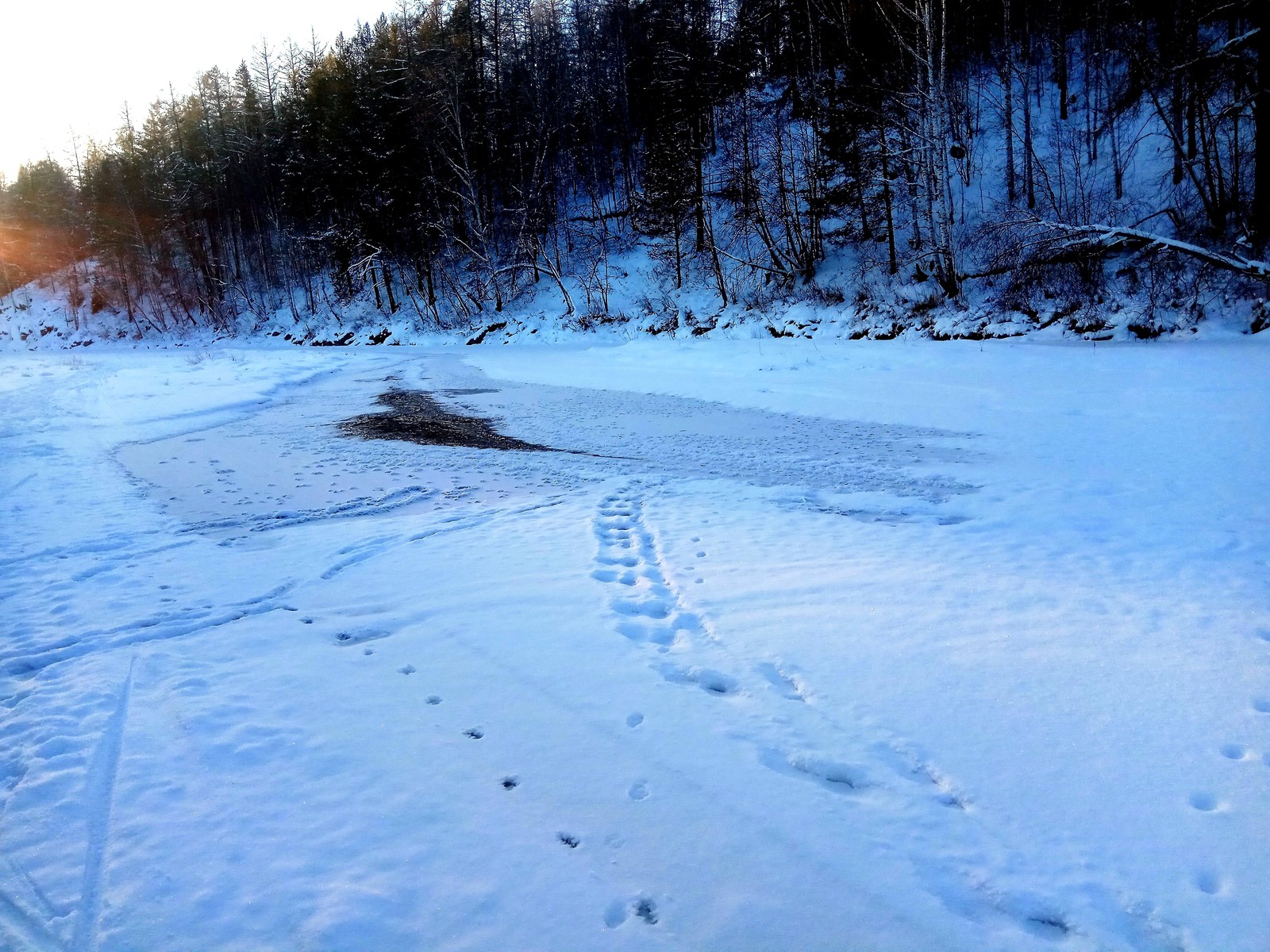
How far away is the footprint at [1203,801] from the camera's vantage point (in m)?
2.33

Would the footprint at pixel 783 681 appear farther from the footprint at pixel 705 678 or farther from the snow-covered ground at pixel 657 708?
the footprint at pixel 705 678

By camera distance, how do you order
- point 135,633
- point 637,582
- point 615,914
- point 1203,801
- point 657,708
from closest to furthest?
point 615,914 → point 1203,801 → point 657,708 → point 135,633 → point 637,582

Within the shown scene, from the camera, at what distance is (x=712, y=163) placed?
2989cm

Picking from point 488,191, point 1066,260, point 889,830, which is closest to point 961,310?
point 1066,260

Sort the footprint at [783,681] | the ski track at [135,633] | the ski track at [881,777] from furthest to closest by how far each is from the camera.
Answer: the ski track at [135,633]
the footprint at [783,681]
the ski track at [881,777]

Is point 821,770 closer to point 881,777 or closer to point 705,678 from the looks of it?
Result: point 881,777

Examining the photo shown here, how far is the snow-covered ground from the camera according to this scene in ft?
6.82

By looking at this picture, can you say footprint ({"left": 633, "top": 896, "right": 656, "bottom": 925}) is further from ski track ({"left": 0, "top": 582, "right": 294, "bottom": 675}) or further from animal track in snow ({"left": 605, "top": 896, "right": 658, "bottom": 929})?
ski track ({"left": 0, "top": 582, "right": 294, "bottom": 675})

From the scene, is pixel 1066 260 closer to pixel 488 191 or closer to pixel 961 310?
pixel 961 310

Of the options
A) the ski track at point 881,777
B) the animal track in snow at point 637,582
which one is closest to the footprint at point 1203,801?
the ski track at point 881,777

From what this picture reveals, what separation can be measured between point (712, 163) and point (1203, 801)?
3109 cm

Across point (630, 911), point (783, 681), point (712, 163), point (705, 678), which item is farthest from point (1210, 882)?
point (712, 163)

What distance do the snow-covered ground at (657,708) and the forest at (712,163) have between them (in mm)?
10996

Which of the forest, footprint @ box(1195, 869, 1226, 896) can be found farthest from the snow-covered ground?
the forest
